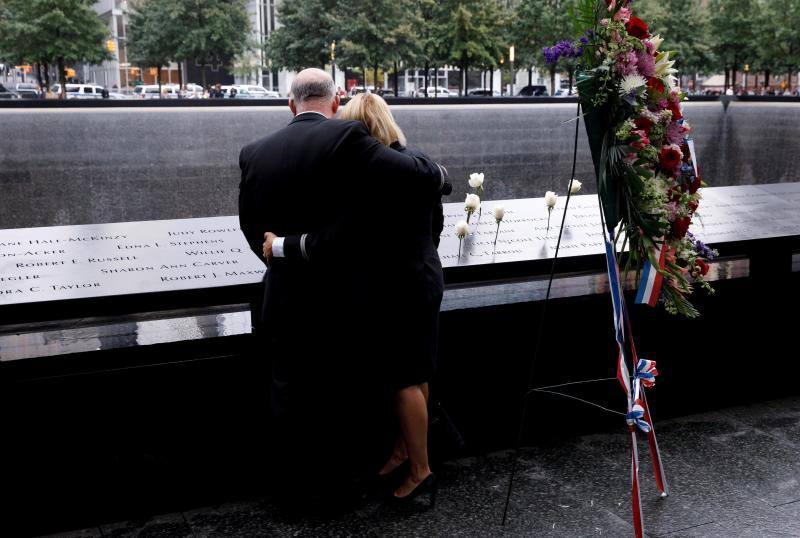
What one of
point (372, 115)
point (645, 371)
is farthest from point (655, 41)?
point (645, 371)

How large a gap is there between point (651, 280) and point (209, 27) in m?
48.8

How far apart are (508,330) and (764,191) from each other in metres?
3.31

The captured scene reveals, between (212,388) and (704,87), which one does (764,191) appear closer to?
(212,388)

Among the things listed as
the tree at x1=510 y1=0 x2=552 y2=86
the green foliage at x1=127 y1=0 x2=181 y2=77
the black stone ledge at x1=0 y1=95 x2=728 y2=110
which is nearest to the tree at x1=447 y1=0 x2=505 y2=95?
the tree at x1=510 y1=0 x2=552 y2=86

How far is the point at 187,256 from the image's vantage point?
14.3 feet

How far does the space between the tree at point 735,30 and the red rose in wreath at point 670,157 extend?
2430 inches

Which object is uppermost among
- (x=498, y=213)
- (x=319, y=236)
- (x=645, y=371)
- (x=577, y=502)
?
(x=319, y=236)

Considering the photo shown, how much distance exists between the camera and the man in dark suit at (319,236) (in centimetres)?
346

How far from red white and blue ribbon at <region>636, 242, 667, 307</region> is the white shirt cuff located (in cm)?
149

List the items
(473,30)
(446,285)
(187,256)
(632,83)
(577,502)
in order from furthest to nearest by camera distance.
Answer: (473,30) → (446,285) → (187,256) → (577,502) → (632,83)

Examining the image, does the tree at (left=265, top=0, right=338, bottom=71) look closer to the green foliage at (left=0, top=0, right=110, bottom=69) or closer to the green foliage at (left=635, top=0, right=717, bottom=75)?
the green foliage at (left=0, top=0, right=110, bottom=69)

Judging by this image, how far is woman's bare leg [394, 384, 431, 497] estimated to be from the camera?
12.5 ft

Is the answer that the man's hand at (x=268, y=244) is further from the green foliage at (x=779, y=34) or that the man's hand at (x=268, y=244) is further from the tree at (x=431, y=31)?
the green foliage at (x=779, y=34)

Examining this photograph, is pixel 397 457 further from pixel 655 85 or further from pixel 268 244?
pixel 655 85
